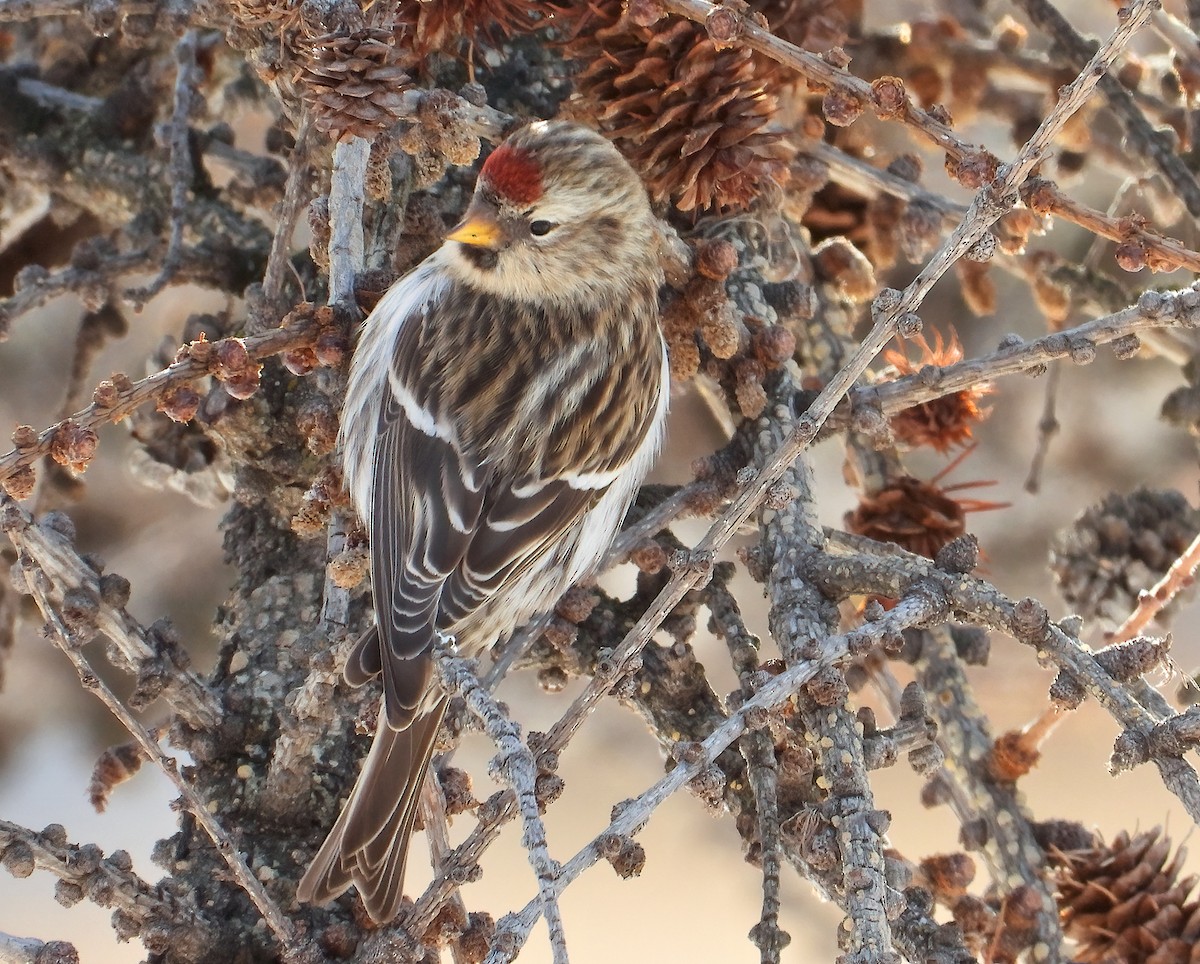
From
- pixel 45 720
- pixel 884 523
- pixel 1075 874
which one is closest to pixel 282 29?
pixel 884 523

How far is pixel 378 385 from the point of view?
2.25 metres

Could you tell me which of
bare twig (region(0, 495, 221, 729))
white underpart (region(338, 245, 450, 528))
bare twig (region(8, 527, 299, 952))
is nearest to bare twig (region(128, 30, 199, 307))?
white underpart (region(338, 245, 450, 528))

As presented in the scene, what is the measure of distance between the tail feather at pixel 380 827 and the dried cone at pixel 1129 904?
0.91 m

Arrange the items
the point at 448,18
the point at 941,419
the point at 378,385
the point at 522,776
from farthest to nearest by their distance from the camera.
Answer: the point at 378,385 < the point at 941,419 < the point at 448,18 < the point at 522,776

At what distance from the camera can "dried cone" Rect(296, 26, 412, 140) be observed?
4.94 ft

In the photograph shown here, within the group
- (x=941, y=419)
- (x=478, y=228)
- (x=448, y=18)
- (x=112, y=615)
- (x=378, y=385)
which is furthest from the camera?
(x=378, y=385)

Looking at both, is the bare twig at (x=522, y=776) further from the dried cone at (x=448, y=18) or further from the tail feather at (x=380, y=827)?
the dried cone at (x=448, y=18)

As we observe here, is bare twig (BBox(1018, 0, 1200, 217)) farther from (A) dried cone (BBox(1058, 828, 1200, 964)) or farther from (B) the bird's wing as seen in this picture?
(A) dried cone (BBox(1058, 828, 1200, 964))

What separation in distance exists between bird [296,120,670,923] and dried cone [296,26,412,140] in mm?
331

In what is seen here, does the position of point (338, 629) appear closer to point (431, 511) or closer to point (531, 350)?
point (431, 511)

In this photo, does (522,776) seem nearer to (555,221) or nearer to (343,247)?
(343,247)

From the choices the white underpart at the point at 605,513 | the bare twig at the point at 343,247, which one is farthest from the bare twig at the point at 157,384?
the white underpart at the point at 605,513

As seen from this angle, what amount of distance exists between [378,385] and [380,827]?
80 cm

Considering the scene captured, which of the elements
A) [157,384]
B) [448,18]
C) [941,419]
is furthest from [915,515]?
[157,384]
